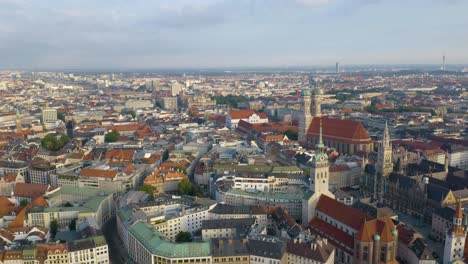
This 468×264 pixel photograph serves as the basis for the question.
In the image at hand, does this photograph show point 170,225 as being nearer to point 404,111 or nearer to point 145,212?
point 145,212

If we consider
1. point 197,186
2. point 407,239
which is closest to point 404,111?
point 197,186

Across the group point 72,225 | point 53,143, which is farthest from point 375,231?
point 53,143

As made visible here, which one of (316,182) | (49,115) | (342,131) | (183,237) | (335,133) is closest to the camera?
(183,237)

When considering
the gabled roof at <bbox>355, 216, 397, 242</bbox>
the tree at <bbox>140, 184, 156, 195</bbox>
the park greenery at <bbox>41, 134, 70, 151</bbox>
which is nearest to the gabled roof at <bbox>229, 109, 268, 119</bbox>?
the park greenery at <bbox>41, 134, 70, 151</bbox>

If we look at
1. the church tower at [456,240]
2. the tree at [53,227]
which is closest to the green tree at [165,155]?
the tree at [53,227]

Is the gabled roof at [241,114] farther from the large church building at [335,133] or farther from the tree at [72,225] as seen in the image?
the tree at [72,225]

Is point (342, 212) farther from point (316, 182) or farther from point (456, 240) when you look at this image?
point (456, 240)
